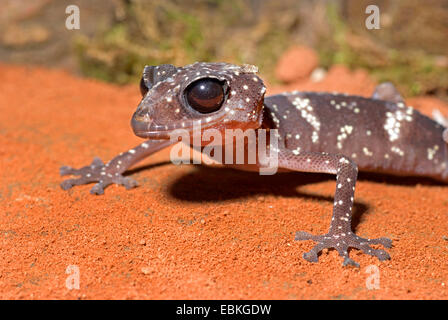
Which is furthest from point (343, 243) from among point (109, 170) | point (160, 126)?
point (109, 170)

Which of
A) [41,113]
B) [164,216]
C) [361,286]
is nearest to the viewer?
[361,286]

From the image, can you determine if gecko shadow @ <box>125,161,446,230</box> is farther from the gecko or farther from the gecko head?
the gecko head

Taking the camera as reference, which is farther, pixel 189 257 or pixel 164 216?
pixel 164 216

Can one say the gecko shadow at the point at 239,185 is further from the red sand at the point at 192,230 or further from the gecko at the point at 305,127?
the gecko at the point at 305,127

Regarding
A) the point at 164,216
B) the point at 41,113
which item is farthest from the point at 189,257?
the point at 41,113

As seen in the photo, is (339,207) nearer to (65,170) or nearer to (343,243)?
(343,243)

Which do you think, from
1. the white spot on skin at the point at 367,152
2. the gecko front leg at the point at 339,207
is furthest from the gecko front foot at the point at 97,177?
the white spot on skin at the point at 367,152
